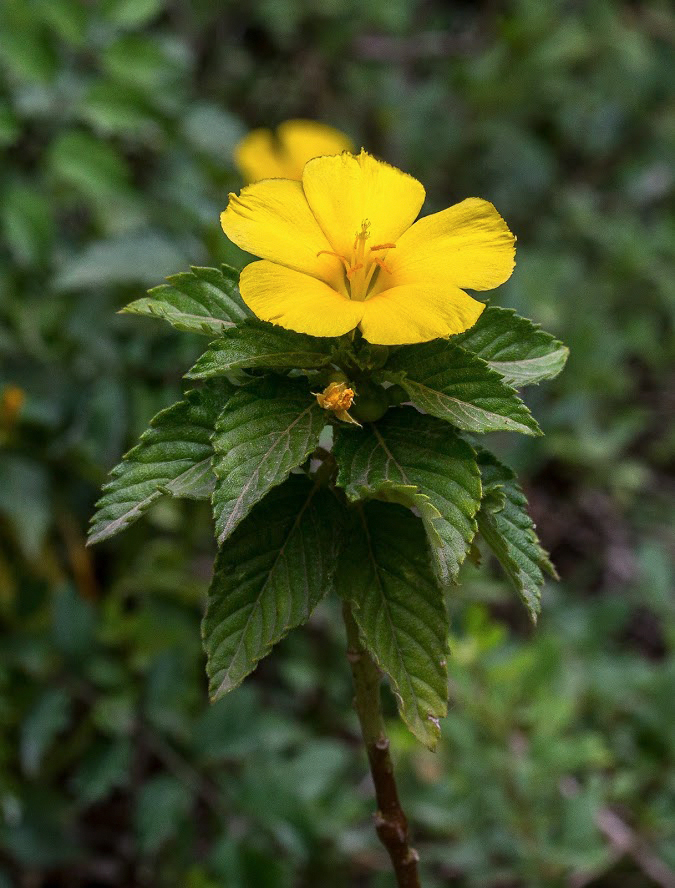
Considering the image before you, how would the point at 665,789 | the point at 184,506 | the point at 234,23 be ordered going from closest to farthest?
the point at 665,789, the point at 184,506, the point at 234,23

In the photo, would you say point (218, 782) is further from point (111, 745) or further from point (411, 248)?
point (411, 248)

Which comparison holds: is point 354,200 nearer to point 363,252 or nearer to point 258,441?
point 363,252

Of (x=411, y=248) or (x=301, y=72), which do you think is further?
(x=301, y=72)

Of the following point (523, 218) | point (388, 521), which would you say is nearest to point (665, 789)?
point (388, 521)

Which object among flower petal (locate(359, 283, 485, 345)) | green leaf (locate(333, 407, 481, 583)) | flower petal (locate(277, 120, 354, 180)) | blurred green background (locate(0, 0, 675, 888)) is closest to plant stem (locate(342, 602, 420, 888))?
green leaf (locate(333, 407, 481, 583))

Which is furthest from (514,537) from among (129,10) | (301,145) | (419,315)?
(301,145)

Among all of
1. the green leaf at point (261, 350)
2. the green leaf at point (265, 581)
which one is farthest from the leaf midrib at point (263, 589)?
the green leaf at point (261, 350)
